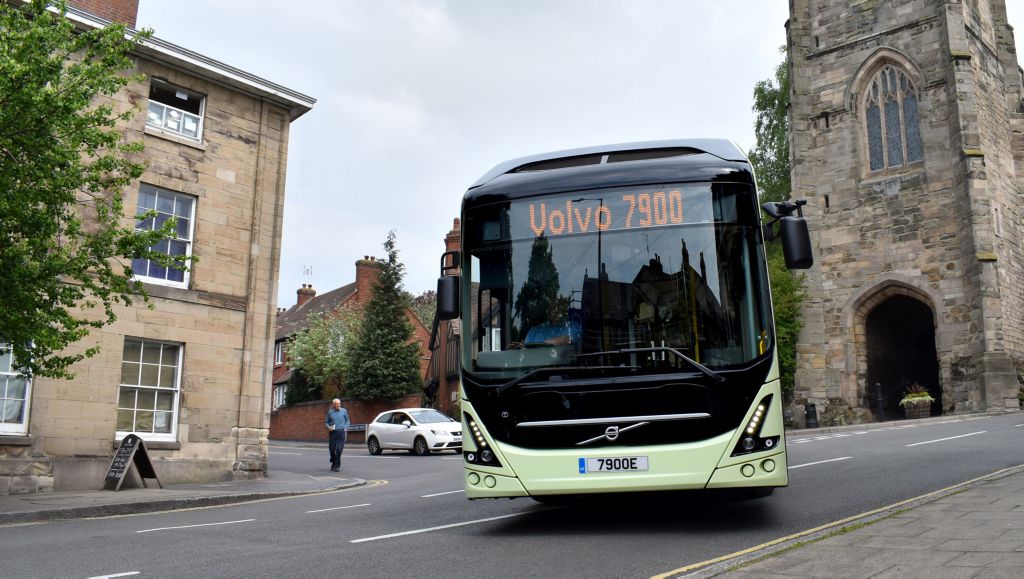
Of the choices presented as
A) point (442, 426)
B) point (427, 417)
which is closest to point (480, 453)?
point (442, 426)

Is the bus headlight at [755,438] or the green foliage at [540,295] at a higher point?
the green foliage at [540,295]

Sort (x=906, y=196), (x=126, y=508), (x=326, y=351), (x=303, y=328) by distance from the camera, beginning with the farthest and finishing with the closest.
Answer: (x=303, y=328)
(x=326, y=351)
(x=906, y=196)
(x=126, y=508)

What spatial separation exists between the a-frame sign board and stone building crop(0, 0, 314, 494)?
1.07 m

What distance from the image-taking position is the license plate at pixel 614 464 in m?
Result: 6.99

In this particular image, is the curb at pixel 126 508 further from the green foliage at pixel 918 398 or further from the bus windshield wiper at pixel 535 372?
the green foliage at pixel 918 398

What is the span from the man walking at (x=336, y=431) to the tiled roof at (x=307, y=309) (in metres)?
31.1

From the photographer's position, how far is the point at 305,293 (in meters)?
60.7

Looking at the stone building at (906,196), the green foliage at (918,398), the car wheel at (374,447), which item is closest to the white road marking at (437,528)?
the car wheel at (374,447)

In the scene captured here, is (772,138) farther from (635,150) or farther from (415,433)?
(635,150)

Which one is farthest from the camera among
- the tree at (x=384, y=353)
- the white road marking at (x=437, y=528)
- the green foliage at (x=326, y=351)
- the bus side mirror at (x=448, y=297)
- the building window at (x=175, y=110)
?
the green foliage at (x=326, y=351)

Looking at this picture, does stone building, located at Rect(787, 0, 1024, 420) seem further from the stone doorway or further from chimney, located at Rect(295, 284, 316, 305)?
chimney, located at Rect(295, 284, 316, 305)

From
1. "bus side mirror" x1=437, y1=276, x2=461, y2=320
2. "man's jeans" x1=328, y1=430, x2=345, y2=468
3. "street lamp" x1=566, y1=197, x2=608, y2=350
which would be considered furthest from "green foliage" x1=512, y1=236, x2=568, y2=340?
"man's jeans" x1=328, y1=430, x2=345, y2=468

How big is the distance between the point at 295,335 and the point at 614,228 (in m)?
40.6

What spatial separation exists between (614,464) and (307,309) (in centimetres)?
5301
